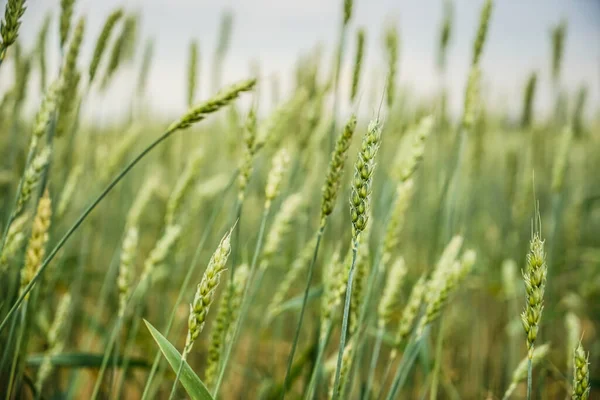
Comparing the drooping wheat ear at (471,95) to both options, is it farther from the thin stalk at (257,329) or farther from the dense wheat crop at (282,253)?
the thin stalk at (257,329)

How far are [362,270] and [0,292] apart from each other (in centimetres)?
95

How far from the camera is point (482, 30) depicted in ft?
3.30

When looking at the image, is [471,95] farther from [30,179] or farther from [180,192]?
[30,179]

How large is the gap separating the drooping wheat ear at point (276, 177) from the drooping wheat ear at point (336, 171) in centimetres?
12

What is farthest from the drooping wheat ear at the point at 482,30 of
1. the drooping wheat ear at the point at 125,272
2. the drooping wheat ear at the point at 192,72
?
the drooping wheat ear at the point at 125,272

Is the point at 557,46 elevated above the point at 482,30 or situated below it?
above

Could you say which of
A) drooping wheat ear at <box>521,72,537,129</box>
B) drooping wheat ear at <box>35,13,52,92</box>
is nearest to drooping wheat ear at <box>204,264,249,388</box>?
drooping wheat ear at <box>35,13,52,92</box>

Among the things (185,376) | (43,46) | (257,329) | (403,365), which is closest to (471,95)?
(403,365)

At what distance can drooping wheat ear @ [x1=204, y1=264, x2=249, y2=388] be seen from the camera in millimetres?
747

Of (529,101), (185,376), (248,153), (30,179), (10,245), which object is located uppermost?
(529,101)

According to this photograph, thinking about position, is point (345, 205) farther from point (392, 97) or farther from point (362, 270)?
point (362, 270)

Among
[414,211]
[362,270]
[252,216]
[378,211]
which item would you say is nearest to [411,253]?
[414,211]

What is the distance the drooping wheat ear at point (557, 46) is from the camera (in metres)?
1.68

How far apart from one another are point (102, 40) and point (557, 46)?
5.37 ft
